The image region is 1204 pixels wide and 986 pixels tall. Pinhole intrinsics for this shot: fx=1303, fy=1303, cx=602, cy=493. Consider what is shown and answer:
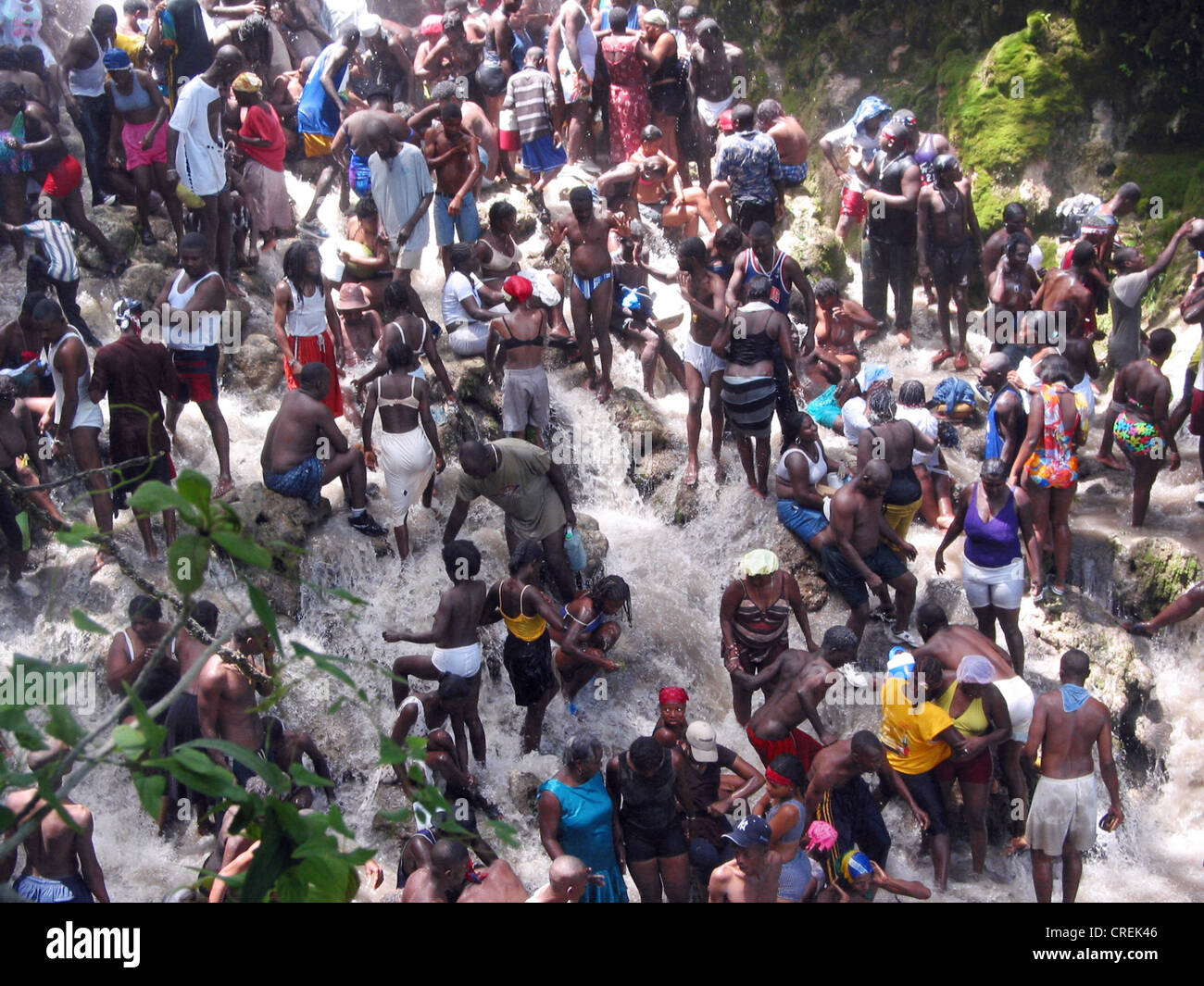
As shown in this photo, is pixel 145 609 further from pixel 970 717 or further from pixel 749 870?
pixel 970 717

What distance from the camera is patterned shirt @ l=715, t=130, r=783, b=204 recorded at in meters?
11.0

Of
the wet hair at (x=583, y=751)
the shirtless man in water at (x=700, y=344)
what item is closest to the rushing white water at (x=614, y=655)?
the shirtless man in water at (x=700, y=344)

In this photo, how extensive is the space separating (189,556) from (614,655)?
6.13 m

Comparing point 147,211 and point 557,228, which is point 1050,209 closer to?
point 557,228

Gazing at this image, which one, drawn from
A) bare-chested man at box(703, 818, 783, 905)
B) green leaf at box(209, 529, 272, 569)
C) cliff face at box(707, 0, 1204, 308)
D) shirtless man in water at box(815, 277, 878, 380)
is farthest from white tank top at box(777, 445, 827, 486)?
green leaf at box(209, 529, 272, 569)

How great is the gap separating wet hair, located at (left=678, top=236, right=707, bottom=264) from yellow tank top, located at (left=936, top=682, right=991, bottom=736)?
3.74 metres

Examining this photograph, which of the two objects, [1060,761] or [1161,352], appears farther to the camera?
[1161,352]

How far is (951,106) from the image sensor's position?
1323cm

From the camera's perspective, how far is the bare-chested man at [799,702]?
7523 millimetres

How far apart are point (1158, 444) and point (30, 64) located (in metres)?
9.38

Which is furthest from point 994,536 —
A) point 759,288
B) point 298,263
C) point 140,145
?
point 140,145

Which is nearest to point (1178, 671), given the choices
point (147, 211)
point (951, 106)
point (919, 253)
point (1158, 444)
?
point (1158, 444)

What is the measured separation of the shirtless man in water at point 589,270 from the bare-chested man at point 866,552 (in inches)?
108

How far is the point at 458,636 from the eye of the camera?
773cm
